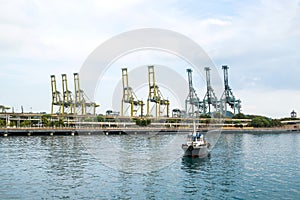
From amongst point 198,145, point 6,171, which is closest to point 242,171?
point 198,145

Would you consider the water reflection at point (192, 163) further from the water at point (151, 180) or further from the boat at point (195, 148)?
the boat at point (195, 148)

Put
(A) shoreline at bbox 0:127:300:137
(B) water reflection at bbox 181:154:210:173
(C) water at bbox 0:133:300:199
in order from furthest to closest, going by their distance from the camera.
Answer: (A) shoreline at bbox 0:127:300:137, (B) water reflection at bbox 181:154:210:173, (C) water at bbox 0:133:300:199

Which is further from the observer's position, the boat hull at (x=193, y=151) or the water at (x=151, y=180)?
the boat hull at (x=193, y=151)

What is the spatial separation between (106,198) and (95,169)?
11533 mm

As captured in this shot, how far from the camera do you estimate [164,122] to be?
143m

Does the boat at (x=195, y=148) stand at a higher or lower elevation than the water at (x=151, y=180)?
higher

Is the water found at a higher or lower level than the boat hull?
lower

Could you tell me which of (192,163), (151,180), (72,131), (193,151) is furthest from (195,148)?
(72,131)

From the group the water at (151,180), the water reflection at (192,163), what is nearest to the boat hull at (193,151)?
the water reflection at (192,163)

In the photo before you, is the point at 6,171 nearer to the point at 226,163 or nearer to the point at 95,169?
the point at 95,169

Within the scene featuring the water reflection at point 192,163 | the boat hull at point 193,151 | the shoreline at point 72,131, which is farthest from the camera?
the shoreline at point 72,131

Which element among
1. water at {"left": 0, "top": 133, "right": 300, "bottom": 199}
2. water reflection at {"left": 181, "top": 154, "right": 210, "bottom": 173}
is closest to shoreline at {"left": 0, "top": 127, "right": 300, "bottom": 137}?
water at {"left": 0, "top": 133, "right": 300, "bottom": 199}

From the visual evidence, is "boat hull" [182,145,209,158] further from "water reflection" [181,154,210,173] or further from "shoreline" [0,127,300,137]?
"shoreline" [0,127,300,137]

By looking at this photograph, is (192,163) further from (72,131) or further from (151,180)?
(72,131)
